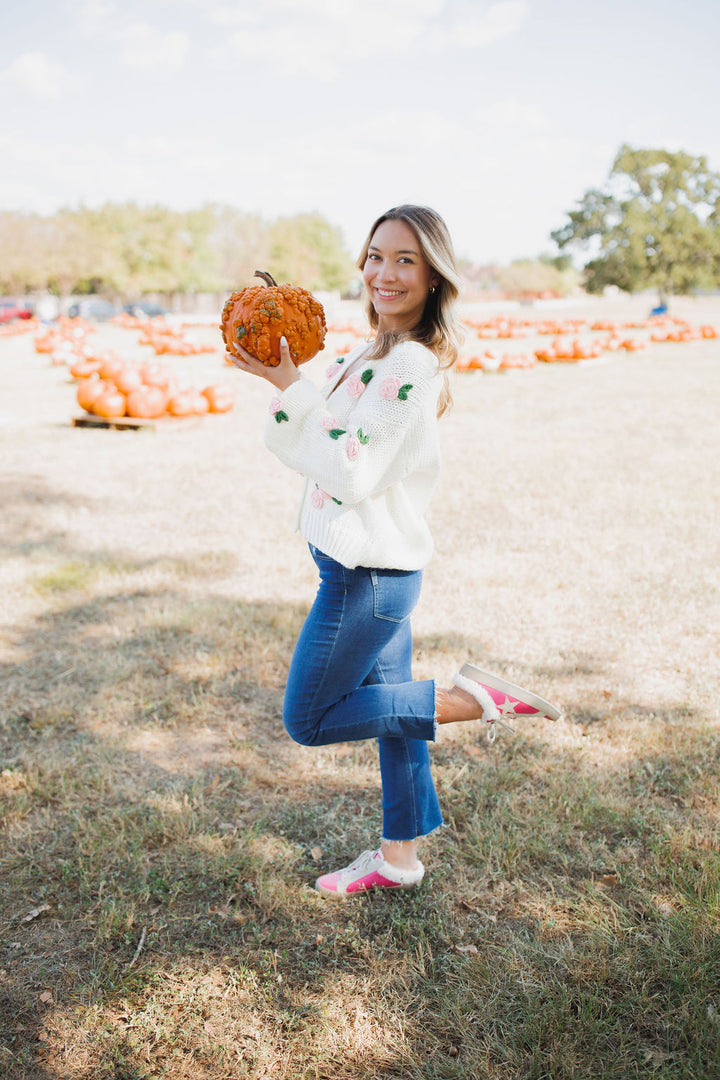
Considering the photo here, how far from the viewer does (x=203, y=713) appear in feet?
12.4

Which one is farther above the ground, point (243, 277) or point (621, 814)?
point (243, 277)

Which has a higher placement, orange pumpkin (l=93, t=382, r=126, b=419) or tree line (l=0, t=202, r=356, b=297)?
tree line (l=0, t=202, r=356, b=297)

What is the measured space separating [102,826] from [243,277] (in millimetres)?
64970

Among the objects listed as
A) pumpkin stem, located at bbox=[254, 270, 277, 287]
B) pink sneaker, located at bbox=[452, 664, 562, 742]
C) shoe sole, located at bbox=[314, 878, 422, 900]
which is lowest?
shoe sole, located at bbox=[314, 878, 422, 900]

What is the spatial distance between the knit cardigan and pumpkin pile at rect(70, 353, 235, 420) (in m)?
8.08

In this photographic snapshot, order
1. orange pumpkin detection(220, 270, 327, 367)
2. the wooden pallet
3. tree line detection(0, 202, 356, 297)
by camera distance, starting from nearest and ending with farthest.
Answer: orange pumpkin detection(220, 270, 327, 367)
the wooden pallet
tree line detection(0, 202, 356, 297)

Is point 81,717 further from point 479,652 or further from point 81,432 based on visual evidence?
point 81,432

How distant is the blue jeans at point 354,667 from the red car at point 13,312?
35554mm

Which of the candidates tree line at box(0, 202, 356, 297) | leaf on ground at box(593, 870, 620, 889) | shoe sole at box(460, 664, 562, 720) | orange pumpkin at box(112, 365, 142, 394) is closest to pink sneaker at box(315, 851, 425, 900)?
leaf on ground at box(593, 870, 620, 889)

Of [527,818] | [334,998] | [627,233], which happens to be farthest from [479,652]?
[627,233]

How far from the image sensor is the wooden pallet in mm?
9797

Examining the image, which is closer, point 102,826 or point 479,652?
point 102,826

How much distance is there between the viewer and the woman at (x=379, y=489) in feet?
7.06

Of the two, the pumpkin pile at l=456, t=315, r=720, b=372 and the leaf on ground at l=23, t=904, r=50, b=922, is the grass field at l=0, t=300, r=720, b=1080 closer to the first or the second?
the leaf on ground at l=23, t=904, r=50, b=922
